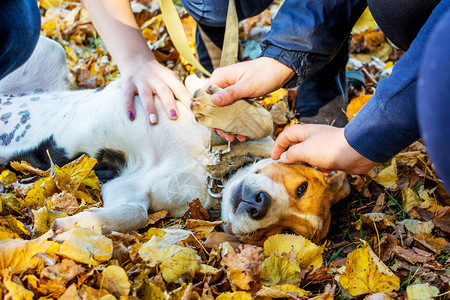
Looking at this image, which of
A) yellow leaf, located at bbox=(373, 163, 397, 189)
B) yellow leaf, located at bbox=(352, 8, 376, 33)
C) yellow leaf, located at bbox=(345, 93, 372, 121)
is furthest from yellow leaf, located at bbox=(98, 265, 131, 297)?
yellow leaf, located at bbox=(352, 8, 376, 33)

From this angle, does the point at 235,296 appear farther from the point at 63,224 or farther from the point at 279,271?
the point at 63,224

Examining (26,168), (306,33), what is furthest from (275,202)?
(26,168)

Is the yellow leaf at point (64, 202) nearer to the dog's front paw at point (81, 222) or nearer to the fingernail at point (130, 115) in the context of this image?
the dog's front paw at point (81, 222)

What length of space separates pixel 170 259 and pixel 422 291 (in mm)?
1071

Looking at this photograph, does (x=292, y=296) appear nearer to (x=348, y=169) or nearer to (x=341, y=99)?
(x=348, y=169)

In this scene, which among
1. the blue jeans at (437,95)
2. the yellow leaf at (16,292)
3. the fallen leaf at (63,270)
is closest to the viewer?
the blue jeans at (437,95)

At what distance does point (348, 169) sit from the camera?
79.6 inches

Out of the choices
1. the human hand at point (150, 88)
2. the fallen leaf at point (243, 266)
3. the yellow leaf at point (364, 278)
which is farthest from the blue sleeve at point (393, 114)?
the human hand at point (150, 88)

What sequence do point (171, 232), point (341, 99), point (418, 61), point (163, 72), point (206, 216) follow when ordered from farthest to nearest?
1. point (341, 99)
2. point (163, 72)
3. point (206, 216)
4. point (171, 232)
5. point (418, 61)

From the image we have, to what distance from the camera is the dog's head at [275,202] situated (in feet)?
7.29

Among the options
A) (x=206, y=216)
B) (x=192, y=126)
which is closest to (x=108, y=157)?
(x=192, y=126)

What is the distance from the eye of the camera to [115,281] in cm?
154

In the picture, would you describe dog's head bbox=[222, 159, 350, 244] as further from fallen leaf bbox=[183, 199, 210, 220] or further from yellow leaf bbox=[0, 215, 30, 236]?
yellow leaf bbox=[0, 215, 30, 236]

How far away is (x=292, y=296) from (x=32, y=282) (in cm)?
96
